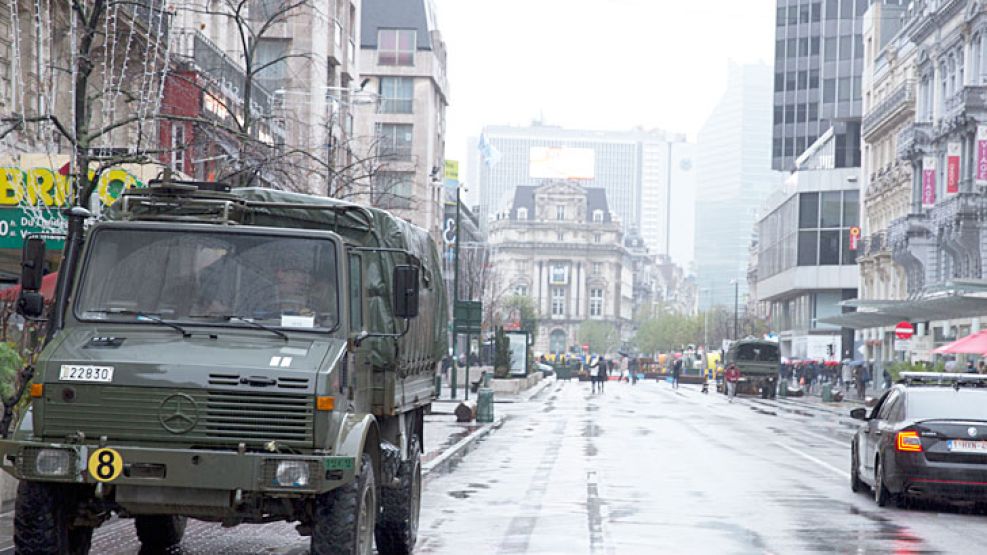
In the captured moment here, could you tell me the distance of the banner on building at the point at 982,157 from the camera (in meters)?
51.1

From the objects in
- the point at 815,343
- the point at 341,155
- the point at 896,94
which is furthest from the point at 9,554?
the point at 815,343

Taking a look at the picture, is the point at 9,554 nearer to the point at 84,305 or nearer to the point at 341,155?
Answer: the point at 84,305

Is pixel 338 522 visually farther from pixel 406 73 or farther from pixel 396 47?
pixel 396 47

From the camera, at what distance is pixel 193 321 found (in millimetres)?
10414

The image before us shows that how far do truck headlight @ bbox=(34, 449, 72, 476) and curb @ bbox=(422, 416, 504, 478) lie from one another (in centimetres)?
1205

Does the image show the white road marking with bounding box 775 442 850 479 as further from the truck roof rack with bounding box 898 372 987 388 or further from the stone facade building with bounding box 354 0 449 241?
the stone facade building with bounding box 354 0 449 241

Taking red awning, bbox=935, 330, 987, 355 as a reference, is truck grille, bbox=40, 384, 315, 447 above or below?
below

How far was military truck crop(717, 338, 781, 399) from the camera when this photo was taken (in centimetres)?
7300

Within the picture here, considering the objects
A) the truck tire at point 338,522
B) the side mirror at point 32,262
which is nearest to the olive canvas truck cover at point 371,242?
the side mirror at point 32,262

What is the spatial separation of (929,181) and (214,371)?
5458cm

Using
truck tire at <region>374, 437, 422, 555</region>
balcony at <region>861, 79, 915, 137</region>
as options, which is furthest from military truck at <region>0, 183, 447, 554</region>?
balcony at <region>861, 79, 915, 137</region>

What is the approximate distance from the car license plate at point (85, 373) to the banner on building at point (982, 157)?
4534 centimetres

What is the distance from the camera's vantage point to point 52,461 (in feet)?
31.6

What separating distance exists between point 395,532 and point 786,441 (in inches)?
843
